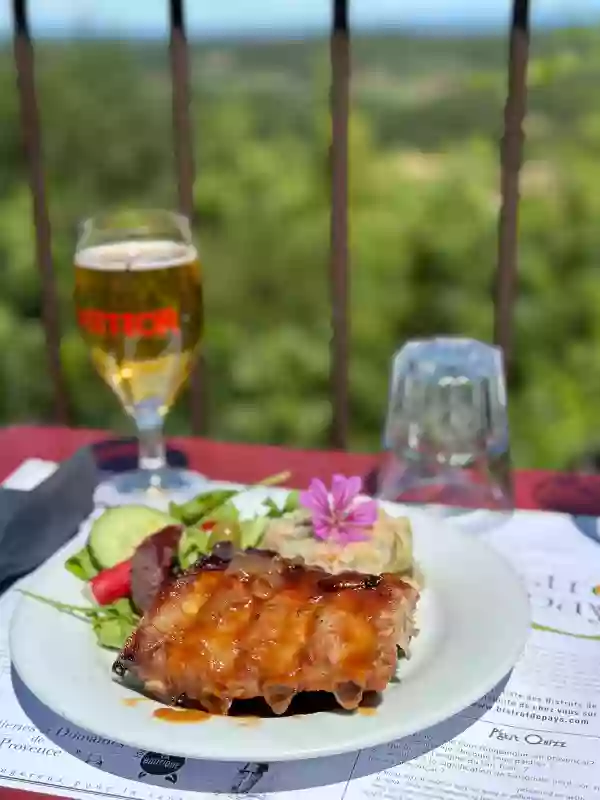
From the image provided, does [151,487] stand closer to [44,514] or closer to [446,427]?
[44,514]

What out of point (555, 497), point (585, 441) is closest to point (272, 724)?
point (555, 497)

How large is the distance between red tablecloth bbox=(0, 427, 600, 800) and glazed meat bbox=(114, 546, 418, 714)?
0.44 m

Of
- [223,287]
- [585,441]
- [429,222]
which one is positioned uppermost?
[429,222]

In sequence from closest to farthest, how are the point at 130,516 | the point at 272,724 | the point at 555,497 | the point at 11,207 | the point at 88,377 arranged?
the point at 272,724, the point at 130,516, the point at 555,497, the point at 88,377, the point at 11,207

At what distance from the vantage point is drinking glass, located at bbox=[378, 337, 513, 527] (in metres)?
1.13

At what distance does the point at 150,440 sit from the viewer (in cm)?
121

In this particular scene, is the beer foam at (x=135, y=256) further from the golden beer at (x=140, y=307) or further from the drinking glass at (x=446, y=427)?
the drinking glass at (x=446, y=427)

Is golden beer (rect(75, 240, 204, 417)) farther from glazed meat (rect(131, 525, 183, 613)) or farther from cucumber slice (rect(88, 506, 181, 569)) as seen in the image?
glazed meat (rect(131, 525, 183, 613))

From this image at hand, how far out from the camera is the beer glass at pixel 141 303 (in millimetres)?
1106

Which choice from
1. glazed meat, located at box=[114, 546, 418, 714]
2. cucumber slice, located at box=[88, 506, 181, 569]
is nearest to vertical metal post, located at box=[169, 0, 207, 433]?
cucumber slice, located at box=[88, 506, 181, 569]

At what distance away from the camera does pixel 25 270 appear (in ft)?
14.7

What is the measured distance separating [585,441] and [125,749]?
3.31m

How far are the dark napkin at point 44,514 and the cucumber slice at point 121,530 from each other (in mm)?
46

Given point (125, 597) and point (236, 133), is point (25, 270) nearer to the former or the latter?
point (236, 133)
